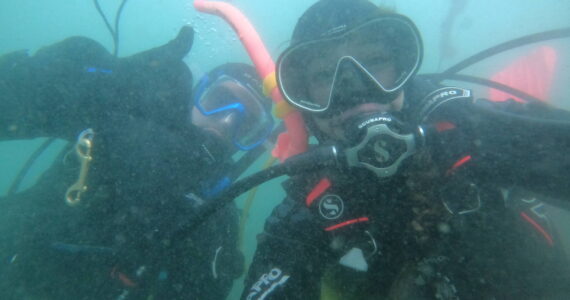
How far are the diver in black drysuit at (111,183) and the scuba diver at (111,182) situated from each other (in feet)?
0.04

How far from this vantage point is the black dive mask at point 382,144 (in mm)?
2226

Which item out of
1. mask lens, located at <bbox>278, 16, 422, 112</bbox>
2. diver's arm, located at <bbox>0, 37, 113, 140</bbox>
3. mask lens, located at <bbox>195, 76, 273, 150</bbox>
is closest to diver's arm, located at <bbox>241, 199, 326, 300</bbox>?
mask lens, located at <bbox>278, 16, 422, 112</bbox>

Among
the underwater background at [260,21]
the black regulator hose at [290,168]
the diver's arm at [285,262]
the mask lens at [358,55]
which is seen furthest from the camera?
the underwater background at [260,21]

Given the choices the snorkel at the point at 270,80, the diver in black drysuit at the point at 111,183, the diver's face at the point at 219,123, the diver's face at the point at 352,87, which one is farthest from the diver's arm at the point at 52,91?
the diver's face at the point at 352,87

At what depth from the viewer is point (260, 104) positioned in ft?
15.3

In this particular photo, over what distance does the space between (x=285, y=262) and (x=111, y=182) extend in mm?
2029

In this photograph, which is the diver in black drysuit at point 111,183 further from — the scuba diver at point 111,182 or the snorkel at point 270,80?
the snorkel at point 270,80

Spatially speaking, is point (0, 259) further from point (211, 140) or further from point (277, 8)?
point (277, 8)

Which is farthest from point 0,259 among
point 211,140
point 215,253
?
point 211,140

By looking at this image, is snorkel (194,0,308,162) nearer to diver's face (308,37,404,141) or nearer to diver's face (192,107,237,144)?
diver's face (308,37,404,141)

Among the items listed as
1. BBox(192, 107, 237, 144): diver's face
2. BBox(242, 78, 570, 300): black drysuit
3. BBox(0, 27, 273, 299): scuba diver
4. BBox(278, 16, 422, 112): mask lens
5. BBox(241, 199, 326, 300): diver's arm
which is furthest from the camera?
BBox(192, 107, 237, 144): diver's face

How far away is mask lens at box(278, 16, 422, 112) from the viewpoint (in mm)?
2975

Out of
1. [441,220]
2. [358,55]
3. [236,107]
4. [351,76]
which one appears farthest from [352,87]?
[236,107]

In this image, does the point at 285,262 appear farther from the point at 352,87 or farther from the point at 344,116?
the point at 352,87
